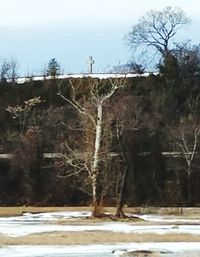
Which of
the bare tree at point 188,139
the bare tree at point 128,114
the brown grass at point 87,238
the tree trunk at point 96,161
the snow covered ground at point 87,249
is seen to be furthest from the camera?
the bare tree at point 188,139

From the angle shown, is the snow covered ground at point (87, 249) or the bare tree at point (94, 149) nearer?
the snow covered ground at point (87, 249)

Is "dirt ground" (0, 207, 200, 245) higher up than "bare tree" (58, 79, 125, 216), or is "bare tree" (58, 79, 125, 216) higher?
"bare tree" (58, 79, 125, 216)

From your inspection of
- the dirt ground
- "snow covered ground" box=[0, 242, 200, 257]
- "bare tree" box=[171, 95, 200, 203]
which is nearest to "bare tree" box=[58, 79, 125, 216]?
the dirt ground

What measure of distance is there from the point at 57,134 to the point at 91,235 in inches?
1209

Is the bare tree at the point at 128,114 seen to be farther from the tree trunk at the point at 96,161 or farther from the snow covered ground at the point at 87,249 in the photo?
the snow covered ground at the point at 87,249

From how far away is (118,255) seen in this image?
56.2 feet

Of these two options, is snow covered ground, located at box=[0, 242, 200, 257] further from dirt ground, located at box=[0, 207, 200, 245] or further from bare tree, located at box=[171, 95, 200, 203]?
bare tree, located at box=[171, 95, 200, 203]

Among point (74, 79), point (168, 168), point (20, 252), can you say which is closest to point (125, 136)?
point (168, 168)

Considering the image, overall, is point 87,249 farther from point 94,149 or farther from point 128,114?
point 128,114

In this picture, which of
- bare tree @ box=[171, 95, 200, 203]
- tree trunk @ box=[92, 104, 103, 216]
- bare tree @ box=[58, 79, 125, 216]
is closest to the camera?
tree trunk @ box=[92, 104, 103, 216]

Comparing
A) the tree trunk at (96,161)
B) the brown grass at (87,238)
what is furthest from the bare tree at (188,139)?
the brown grass at (87,238)

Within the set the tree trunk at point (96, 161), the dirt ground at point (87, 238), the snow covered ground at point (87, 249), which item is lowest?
the snow covered ground at point (87, 249)

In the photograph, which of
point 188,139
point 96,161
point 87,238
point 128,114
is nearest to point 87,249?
point 87,238

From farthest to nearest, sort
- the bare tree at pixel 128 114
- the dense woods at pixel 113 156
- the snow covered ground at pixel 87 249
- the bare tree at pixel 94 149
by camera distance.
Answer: the bare tree at pixel 128 114 < the dense woods at pixel 113 156 < the bare tree at pixel 94 149 < the snow covered ground at pixel 87 249
